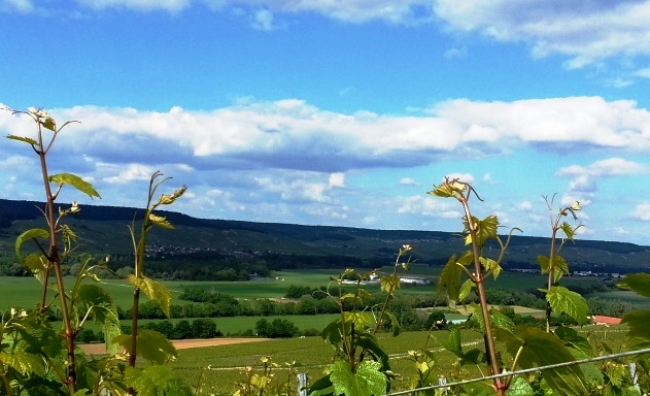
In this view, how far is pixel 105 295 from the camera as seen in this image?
1743 millimetres

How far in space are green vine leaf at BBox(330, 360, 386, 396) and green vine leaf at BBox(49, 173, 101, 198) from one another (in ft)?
2.51

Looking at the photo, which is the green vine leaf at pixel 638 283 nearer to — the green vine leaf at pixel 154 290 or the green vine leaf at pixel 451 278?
the green vine leaf at pixel 451 278

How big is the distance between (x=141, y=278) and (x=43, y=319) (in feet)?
1.71

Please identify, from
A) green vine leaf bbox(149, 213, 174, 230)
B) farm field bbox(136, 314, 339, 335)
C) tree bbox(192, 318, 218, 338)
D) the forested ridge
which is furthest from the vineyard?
the forested ridge

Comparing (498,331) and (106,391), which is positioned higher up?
(498,331)

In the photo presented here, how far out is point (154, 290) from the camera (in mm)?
1348

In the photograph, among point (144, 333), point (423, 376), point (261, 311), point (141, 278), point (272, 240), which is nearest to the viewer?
point (141, 278)

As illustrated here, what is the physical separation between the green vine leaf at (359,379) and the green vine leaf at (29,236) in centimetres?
79

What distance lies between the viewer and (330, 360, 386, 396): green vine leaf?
181 cm

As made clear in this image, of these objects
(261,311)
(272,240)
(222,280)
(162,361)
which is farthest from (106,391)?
(272,240)

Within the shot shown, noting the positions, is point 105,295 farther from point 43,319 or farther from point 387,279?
point 387,279

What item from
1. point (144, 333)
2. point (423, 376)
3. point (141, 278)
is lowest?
point (423, 376)

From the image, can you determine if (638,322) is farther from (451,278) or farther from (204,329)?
(204,329)

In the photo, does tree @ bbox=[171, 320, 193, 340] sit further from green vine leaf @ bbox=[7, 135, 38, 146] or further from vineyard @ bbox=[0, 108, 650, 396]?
green vine leaf @ bbox=[7, 135, 38, 146]
